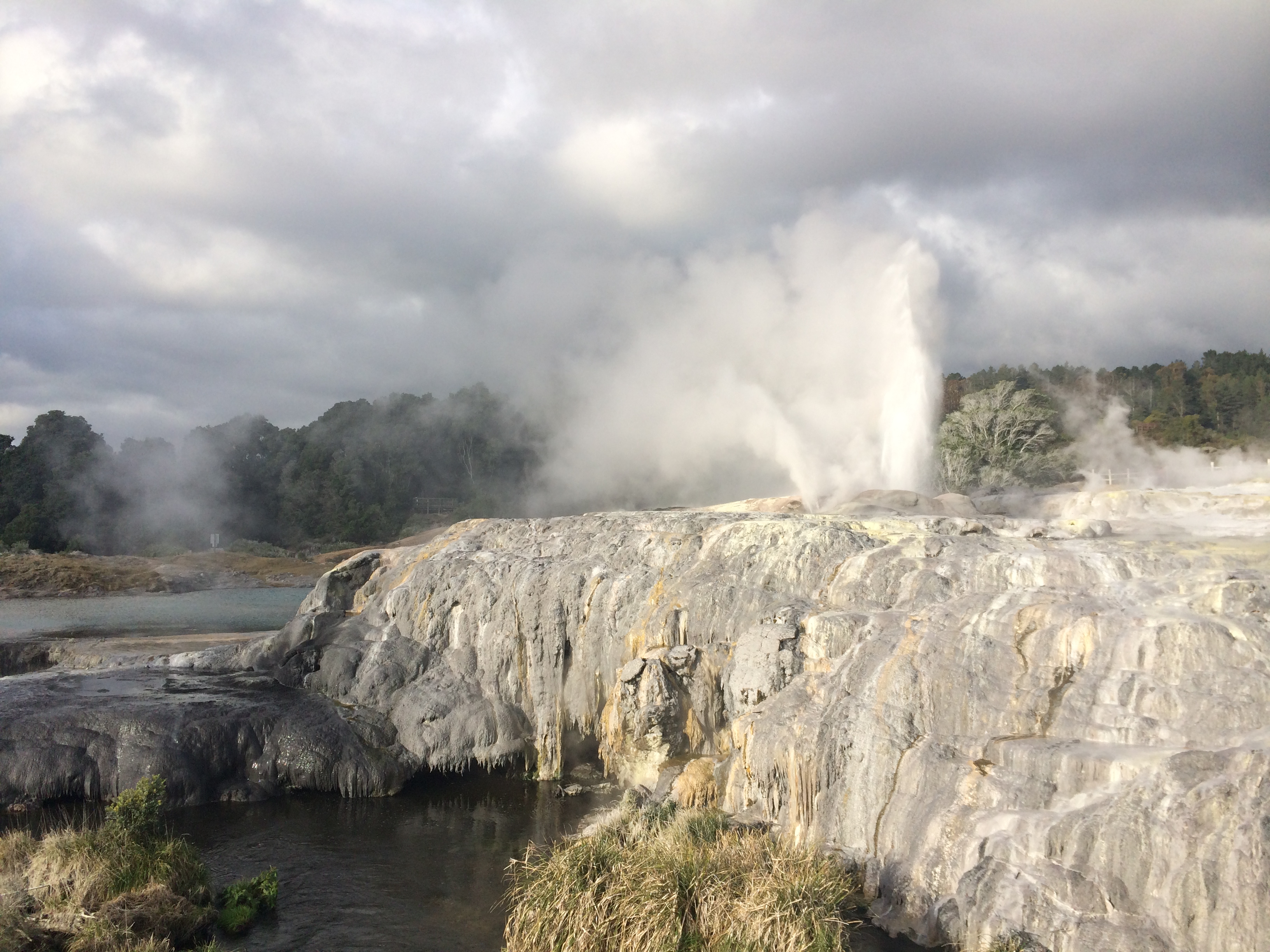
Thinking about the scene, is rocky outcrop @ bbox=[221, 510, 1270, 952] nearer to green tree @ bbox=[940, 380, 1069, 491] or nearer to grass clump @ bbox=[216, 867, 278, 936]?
grass clump @ bbox=[216, 867, 278, 936]

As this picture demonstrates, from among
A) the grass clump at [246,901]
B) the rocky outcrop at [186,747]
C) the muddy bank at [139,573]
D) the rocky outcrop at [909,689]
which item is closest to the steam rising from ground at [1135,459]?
the rocky outcrop at [909,689]

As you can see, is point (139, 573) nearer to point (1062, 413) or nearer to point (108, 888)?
point (108, 888)

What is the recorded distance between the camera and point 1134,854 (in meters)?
8.97

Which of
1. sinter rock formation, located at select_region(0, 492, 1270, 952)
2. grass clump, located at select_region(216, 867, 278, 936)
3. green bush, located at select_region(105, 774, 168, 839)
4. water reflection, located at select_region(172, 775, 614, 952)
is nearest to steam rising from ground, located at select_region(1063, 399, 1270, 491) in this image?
sinter rock formation, located at select_region(0, 492, 1270, 952)

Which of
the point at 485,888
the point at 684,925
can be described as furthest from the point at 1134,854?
the point at 485,888

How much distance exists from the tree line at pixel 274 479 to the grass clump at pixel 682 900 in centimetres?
6023

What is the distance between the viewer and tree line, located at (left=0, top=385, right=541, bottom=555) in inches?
2712

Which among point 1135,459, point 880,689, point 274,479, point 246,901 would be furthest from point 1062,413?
point 274,479

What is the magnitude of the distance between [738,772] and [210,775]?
10.4 m

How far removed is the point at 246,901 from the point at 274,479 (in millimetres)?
71148

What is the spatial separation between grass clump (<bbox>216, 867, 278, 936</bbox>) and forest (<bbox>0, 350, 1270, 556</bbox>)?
184 ft

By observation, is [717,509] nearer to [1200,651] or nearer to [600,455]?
[1200,651]

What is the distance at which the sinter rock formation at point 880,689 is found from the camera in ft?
30.2

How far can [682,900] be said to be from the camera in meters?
9.31
